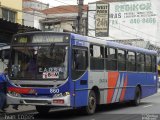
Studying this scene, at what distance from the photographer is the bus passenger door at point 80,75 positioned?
14500 mm

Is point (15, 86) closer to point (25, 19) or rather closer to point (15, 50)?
point (15, 50)

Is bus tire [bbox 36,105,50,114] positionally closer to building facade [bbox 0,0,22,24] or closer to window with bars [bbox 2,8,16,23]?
building facade [bbox 0,0,22,24]

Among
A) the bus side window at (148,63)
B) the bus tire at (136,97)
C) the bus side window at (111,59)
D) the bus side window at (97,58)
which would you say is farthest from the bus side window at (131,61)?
the bus side window at (97,58)

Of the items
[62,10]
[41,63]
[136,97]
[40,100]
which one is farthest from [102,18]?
[62,10]

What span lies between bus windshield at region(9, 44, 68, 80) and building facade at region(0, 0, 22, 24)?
14.2 metres

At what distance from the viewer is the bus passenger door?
14500 mm

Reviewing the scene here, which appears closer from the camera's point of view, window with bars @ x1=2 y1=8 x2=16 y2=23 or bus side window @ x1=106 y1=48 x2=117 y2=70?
bus side window @ x1=106 y1=48 x2=117 y2=70

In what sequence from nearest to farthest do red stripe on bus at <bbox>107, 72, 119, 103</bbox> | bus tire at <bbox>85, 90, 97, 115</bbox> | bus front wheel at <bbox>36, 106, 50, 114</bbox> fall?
→ bus tire at <bbox>85, 90, 97, 115</bbox> < bus front wheel at <bbox>36, 106, 50, 114</bbox> < red stripe on bus at <bbox>107, 72, 119, 103</bbox>

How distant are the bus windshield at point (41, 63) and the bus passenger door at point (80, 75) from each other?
0.43 metres

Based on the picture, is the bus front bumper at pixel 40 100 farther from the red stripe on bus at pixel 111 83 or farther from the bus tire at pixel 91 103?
the red stripe on bus at pixel 111 83

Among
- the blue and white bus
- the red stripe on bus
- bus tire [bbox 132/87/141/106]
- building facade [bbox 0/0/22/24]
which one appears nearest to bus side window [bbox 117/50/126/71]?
the red stripe on bus

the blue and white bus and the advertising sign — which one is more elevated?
the advertising sign

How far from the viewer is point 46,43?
47.9 feet

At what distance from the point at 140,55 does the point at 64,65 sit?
843cm
